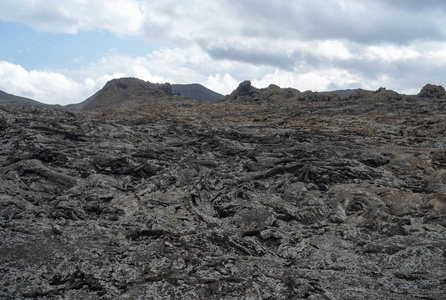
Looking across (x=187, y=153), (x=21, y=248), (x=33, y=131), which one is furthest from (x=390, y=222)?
(x=33, y=131)

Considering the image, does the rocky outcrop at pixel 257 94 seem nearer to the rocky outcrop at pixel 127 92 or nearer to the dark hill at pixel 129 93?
the dark hill at pixel 129 93

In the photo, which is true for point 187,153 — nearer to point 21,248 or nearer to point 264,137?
point 264,137

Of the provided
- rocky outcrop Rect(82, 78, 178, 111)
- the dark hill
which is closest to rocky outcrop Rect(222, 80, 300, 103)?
the dark hill

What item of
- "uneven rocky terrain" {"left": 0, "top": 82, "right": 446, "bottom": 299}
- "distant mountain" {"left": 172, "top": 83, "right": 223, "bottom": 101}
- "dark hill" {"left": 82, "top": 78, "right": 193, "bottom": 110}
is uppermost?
"distant mountain" {"left": 172, "top": 83, "right": 223, "bottom": 101}

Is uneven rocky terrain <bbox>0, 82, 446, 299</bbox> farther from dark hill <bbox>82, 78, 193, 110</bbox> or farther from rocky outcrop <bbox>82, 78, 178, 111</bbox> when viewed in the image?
rocky outcrop <bbox>82, 78, 178, 111</bbox>

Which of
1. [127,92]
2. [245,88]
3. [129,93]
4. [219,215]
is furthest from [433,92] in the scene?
[127,92]

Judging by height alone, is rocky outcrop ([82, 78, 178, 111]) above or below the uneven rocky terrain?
above

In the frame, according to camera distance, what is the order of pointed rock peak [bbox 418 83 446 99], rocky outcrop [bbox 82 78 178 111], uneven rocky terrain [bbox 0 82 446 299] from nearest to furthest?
uneven rocky terrain [bbox 0 82 446 299]
pointed rock peak [bbox 418 83 446 99]
rocky outcrop [bbox 82 78 178 111]

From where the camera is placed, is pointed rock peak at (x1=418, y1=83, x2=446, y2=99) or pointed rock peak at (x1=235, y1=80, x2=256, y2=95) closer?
pointed rock peak at (x1=418, y1=83, x2=446, y2=99)

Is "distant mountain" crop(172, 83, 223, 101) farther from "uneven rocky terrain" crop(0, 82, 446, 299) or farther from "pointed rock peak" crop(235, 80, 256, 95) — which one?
"uneven rocky terrain" crop(0, 82, 446, 299)

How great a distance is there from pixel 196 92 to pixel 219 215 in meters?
68.2

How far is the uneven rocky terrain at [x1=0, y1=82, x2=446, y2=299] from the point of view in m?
5.64

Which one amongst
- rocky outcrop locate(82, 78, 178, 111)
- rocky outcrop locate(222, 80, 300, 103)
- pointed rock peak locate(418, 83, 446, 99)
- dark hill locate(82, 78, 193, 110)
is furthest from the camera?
rocky outcrop locate(82, 78, 178, 111)

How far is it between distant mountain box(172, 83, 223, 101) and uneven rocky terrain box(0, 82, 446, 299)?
56.2 metres
